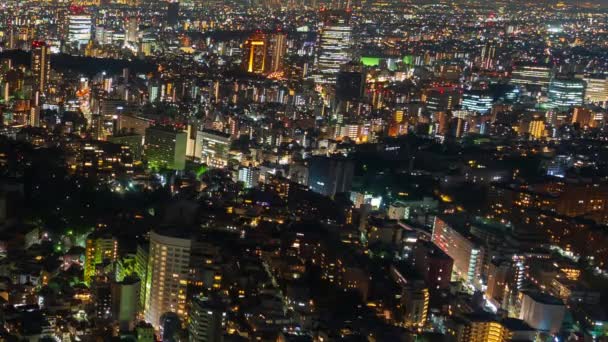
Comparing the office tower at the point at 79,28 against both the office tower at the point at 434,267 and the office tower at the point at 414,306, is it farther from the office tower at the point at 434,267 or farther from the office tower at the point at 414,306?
the office tower at the point at 414,306

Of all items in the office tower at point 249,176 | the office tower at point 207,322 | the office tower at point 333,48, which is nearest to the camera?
the office tower at point 207,322

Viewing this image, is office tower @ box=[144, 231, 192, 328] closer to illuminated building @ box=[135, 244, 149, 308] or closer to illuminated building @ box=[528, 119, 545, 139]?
illuminated building @ box=[135, 244, 149, 308]

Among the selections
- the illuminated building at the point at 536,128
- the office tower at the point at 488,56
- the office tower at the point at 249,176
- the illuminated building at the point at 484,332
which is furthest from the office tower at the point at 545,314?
the office tower at the point at 488,56

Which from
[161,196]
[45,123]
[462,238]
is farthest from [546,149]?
[45,123]

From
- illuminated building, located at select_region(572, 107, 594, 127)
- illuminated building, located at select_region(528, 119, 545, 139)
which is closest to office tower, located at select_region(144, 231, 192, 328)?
illuminated building, located at select_region(528, 119, 545, 139)

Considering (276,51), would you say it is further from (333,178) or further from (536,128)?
(333,178)

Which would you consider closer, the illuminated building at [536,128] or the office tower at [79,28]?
the illuminated building at [536,128]
